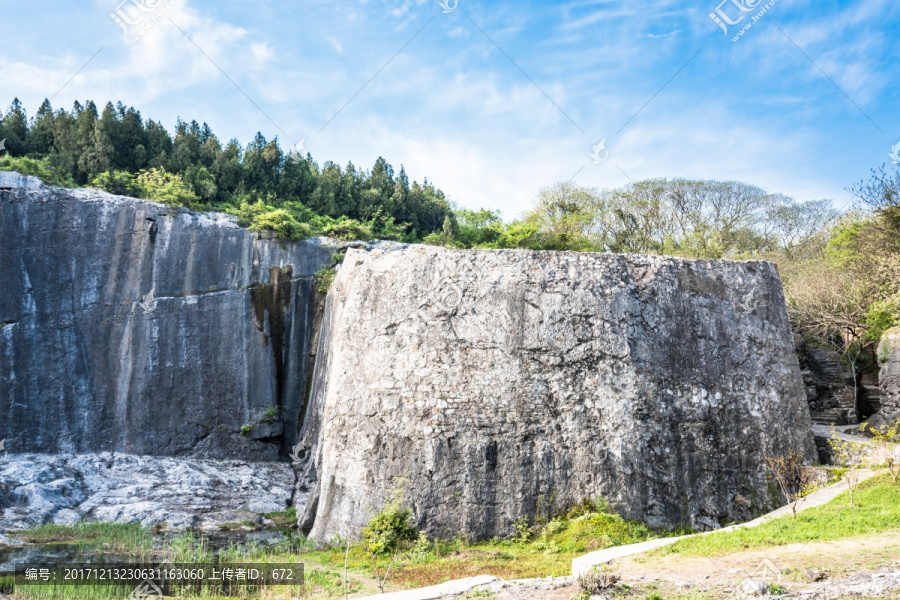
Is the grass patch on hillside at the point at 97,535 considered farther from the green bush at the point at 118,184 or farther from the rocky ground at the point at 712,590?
the green bush at the point at 118,184

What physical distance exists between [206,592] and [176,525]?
6084mm

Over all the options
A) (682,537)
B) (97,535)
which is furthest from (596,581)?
(97,535)

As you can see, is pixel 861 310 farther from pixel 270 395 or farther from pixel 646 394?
pixel 270 395

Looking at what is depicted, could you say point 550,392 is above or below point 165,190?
below

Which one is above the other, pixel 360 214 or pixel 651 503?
pixel 360 214

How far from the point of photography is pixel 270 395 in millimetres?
21750

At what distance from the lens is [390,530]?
36.2 feet

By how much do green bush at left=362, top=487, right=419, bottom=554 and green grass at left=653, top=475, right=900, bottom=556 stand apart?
4.41 metres

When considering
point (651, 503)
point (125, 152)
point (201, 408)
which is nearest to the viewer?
point (651, 503)

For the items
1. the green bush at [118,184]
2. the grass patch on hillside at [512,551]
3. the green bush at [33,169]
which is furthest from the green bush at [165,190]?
the grass patch on hillside at [512,551]

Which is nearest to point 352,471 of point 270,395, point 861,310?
point 270,395
